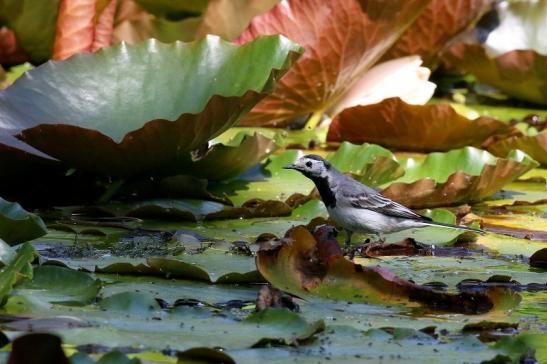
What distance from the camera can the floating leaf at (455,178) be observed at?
4.35 metres

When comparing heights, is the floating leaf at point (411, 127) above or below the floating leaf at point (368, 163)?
above

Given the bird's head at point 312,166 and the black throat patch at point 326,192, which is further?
the bird's head at point 312,166

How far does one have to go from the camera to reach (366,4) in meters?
5.35

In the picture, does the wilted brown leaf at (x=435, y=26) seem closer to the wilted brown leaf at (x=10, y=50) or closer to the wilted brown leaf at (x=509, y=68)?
the wilted brown leaf at (x=509, y=68)

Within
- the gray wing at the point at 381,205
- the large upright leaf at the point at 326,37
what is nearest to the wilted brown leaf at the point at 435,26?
the large upright leaf at the point at 326,37

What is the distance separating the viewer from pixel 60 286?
9.05 ft

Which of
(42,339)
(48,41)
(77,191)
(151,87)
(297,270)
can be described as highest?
(48,41)

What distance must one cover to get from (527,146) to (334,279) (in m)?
2.45

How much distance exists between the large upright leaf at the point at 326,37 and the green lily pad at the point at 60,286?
2.74 meters

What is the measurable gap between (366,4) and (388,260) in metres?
2.04

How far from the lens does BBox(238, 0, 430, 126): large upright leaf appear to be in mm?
5371

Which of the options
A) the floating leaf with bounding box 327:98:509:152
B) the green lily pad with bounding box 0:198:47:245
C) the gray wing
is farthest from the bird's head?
the green lily pad with bounding box 0:198:47:245

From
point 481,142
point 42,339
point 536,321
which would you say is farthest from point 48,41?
point 42,339

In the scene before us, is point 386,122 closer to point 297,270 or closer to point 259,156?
point 259,156
